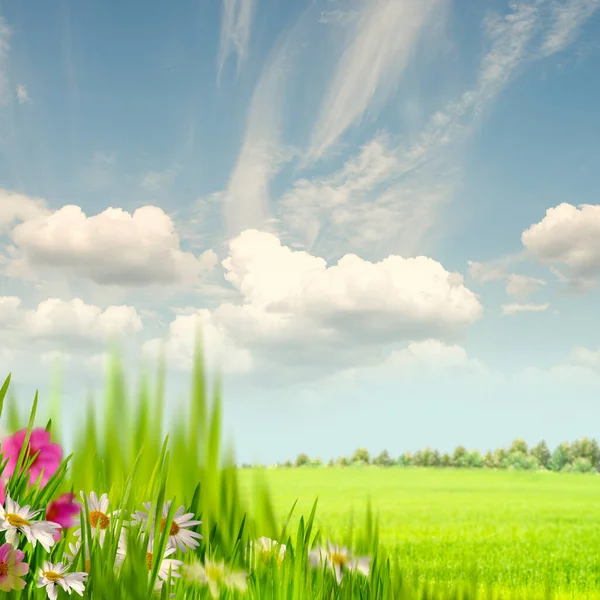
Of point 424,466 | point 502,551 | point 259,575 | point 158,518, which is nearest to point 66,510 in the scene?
point 158,518

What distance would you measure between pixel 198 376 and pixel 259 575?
4.24ft

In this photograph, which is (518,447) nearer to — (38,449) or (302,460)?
(302,460)

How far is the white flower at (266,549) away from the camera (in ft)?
11.4

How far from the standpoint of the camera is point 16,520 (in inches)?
94.7

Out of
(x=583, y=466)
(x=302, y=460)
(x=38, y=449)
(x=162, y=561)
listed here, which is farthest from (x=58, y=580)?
(x=583, y=466)

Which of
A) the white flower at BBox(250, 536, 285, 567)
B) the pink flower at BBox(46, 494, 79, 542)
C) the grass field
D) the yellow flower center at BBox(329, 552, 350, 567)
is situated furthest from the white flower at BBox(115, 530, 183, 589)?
the yellow flower center at BBox(329, 552, 350, 567)

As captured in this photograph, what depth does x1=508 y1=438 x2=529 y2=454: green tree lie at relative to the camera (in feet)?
127

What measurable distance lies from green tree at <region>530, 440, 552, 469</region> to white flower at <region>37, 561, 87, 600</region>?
39677 mm

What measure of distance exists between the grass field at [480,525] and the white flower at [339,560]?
0.72 feet

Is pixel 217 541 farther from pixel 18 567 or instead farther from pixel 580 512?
pixel 580 512

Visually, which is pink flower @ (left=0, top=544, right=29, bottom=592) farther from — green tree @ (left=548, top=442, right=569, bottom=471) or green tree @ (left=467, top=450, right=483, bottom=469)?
green tree @ (left=548, top=442, right=569, bottom=471)

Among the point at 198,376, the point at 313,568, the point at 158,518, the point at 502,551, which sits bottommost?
the point at 502,551

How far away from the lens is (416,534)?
10742mm

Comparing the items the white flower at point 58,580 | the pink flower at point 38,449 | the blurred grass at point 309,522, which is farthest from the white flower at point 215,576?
the pink flower at point 38,449
